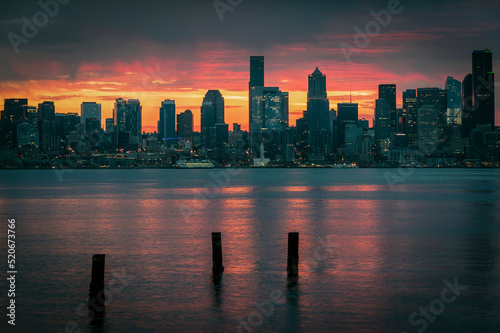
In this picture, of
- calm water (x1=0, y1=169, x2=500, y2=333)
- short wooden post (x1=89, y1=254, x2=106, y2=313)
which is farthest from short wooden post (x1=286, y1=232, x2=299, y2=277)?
short wooden post (x1=89, y1=254, x2=106, y2=313)

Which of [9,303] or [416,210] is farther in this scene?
[416,210]

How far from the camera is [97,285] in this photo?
76.7 feet

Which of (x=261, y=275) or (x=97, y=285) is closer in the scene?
(x=97, y=285)

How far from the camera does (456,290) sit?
27391mm

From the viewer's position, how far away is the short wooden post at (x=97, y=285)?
22969mm

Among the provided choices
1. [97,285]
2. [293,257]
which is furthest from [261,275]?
[97,285]

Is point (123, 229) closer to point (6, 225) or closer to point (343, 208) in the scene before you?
point (6, 225)

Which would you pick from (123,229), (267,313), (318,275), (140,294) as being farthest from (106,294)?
(123,229)

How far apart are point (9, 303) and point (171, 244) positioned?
19.6m

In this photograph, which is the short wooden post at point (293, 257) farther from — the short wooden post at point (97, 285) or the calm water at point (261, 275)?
the short wooden post at point (97, 285)

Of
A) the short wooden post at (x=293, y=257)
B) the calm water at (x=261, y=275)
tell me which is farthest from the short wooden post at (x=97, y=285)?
the short wooden post at (x=293, y=257)

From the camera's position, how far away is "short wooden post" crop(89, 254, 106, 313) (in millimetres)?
22969

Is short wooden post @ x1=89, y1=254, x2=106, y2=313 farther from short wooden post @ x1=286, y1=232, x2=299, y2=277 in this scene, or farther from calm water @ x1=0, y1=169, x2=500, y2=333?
short wooden post @ x1=286, y1=232, x2=299, y2=277

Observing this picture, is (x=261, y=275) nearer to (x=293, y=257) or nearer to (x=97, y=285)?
(x=293, y=257)
